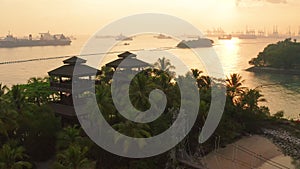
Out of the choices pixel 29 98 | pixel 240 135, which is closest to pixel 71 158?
pixel 29 98

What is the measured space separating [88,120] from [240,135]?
11946mm

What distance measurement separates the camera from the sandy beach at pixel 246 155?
19359 millimetres

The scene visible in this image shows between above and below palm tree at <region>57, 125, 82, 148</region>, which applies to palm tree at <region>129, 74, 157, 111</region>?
above

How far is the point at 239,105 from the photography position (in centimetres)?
2572

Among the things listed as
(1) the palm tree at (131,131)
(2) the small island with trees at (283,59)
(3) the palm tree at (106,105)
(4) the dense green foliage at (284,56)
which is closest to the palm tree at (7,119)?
(3) the palm tree at (106,105)

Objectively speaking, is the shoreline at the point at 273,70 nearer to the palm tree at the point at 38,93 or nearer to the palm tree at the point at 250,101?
the palm tree at the point at 250,101

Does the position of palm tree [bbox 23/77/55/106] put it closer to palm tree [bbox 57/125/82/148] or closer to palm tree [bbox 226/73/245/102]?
palm tree [bbox 57/125/82/148]

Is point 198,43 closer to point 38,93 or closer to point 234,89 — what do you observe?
point 234,89

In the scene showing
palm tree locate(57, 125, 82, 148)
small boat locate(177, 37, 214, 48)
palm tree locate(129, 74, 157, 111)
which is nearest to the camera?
palm tree locate(57, 125, 82, 148)

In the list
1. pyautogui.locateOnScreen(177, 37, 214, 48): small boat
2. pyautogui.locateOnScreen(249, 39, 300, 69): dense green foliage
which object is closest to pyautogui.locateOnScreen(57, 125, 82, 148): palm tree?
pyautogui.locateOnScreen(249, 39, 300, 69): dense green foliage

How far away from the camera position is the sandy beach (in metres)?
19.4

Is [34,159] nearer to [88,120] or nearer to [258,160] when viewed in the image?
[88,120]

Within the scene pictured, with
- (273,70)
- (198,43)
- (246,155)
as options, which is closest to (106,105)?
(246,155)

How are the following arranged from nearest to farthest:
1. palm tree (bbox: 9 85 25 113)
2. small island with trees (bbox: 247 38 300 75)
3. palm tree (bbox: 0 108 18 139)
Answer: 1. palm tree (bbox: 0 108 18 139)
2. palm tree (bbox: 9 85 25 113)
3. small island with trees (bbox: 247 38 300 75)
